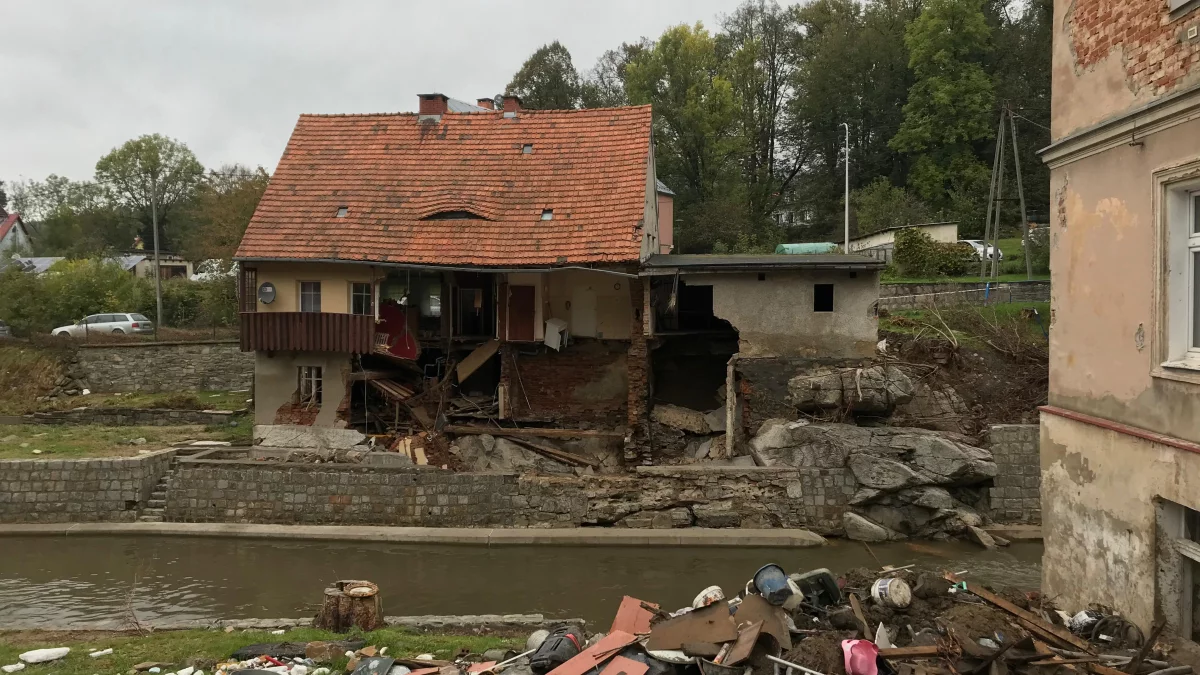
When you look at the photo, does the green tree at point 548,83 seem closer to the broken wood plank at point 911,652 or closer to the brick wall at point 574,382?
the brick wall at point 574,382

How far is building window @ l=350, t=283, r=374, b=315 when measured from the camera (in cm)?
1784

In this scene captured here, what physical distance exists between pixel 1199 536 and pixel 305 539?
1388 cm

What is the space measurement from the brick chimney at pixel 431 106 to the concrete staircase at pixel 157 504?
1125 cm

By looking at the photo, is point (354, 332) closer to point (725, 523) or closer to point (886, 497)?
point (725, 523)

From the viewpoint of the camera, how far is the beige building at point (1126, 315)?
5445 millimetres

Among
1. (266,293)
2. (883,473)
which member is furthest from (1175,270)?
(266,293)

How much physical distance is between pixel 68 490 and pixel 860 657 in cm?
1634

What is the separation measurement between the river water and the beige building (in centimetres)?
607

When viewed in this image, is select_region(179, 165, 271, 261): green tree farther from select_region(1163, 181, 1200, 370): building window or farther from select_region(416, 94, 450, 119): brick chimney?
select_region(1163, 181, 1200, 370): building window

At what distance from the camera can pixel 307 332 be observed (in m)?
17.5

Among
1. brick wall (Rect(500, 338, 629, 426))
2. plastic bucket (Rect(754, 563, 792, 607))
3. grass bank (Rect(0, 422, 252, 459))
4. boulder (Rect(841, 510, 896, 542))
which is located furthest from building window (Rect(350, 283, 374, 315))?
plastic bucket (Rect(754, 563, 792, 607))

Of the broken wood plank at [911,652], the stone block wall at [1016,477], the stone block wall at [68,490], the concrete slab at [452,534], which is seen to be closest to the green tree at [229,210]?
the stone block wall at [68,490]

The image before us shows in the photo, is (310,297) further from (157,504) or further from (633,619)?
(633,619)

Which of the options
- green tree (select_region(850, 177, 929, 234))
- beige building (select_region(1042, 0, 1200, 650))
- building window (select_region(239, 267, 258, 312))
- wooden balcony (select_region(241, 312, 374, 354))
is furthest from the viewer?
green tree (select_region(850, 177, 929, 234))
